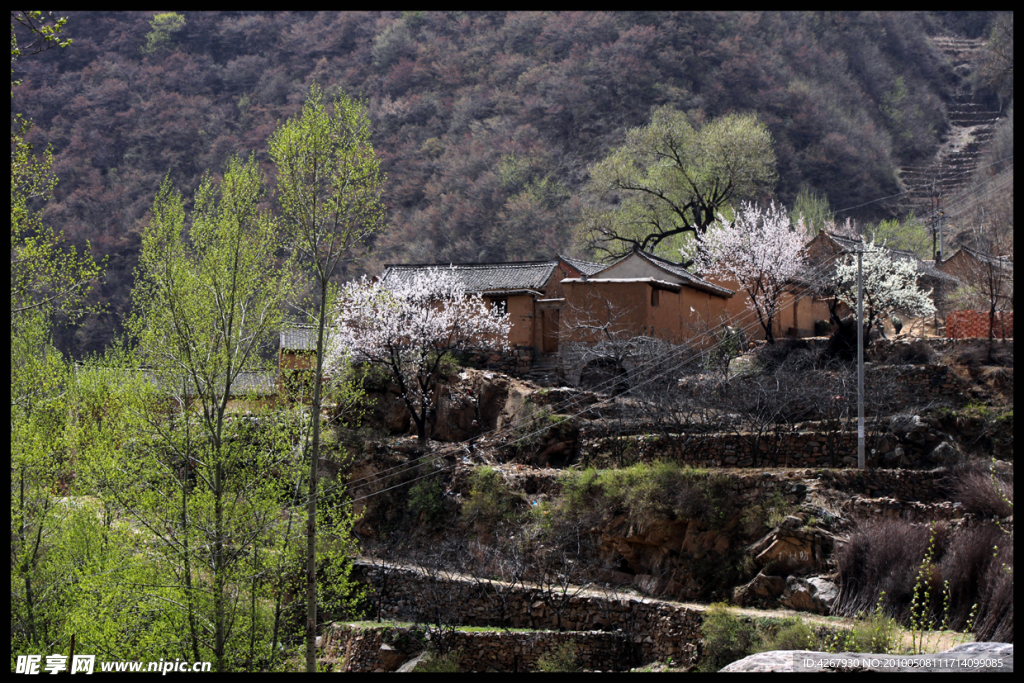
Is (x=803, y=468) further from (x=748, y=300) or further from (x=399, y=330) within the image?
(x=748, y=300)

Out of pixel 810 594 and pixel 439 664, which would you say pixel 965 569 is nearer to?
pixel 810 594

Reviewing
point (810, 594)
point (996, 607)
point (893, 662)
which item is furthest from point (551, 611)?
point (893, 662)

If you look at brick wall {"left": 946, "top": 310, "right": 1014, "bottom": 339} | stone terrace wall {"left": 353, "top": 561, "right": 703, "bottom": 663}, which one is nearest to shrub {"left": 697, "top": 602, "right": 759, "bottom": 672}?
stone terrace wall {"left": 353, "top": 561, "right": 703, "bottom": 663}

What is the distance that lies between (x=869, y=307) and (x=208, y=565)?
23.4m

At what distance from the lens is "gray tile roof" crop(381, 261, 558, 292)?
1245 inches

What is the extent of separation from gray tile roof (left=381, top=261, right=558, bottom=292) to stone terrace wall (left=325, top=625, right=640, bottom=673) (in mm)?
16316

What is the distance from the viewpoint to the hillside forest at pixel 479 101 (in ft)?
221

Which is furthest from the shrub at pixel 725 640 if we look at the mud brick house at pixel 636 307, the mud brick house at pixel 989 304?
the mud brick house at pixel 989 304

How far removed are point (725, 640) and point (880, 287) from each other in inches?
752

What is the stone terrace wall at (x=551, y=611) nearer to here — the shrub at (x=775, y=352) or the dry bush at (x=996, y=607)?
the dry bush at (x=996, y=607)

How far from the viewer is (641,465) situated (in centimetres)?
1973

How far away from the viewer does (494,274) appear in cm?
3319

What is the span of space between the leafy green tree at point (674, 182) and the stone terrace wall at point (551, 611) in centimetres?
2738

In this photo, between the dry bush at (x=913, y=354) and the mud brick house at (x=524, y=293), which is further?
the mud brick house at (x=524, y=293)
